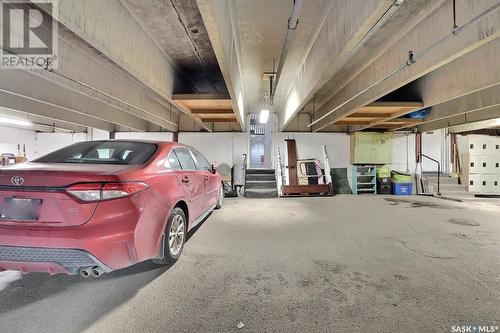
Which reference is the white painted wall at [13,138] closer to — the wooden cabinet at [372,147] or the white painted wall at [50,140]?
the white painted wall at [50,140]

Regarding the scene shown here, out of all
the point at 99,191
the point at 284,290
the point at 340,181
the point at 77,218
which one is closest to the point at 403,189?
the point at 340,181

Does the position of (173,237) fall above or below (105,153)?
below

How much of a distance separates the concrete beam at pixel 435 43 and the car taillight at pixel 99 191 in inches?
125

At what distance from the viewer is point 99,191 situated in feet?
5.15

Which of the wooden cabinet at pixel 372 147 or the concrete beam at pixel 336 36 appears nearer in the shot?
the concrete beam at pixel 336 36

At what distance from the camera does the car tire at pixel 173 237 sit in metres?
2.18

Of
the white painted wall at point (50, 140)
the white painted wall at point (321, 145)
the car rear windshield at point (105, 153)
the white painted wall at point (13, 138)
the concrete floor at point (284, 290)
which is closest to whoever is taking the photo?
the concrete floor at point (284, 290)

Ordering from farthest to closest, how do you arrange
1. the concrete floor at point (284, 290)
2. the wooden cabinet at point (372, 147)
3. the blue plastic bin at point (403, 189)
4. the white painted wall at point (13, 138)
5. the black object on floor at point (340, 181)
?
the white painted wall at point (13, 138) → the wooden cabinet at point (372, 147) → the black object on floor at point (340, 181) → the blue plastic bin at point (403, 189) → the concrete floor at point (284, 290)

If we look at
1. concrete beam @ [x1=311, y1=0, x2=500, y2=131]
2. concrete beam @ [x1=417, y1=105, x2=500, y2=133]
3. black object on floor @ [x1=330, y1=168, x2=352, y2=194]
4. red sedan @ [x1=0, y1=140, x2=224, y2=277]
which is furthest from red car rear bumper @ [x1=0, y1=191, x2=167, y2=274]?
black object on floor @ [x1=330, y1=168, x2=352, y2=194]

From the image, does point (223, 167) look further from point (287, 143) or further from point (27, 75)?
point (27, 75)

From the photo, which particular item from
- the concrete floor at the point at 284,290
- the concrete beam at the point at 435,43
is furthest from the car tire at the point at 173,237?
the concrete beam at the point at 435,43

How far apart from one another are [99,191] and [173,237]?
996 mm

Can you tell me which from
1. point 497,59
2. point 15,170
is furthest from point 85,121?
point 497,59

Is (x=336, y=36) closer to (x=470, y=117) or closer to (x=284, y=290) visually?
(x=284, y=290)
